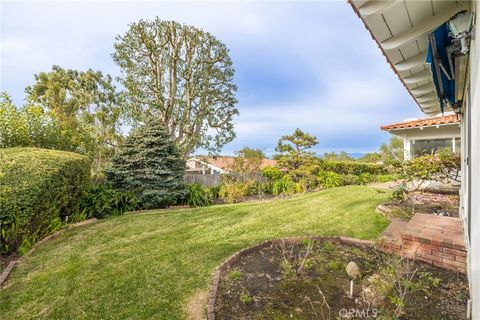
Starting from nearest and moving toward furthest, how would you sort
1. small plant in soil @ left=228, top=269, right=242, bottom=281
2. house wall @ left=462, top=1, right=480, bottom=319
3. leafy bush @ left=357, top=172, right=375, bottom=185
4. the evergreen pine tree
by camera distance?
1. house wall @ left=462, top=1, right=480, bottom=319
2. small plant in soil @ left=228, top=269, right=242, bottom=281
3. the evergreen pine tree
4. leafy bush @ left=357, top=172, right=375, bottom=185

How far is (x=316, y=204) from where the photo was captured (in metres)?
8.20

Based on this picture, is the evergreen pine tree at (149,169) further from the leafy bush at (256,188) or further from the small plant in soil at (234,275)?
the small plant in soil at (234,275)

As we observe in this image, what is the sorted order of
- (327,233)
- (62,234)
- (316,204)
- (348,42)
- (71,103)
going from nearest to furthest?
1. (327,233)
2. (62,234)
3. (348,42)
4. (316,204)
5. (71,103)

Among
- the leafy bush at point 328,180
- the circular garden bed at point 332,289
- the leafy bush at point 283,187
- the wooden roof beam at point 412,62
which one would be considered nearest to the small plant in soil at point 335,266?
the circular garden bed at point 332,289

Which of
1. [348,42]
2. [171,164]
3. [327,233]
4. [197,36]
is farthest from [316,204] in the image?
[197,36]

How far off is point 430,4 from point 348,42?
6.41m

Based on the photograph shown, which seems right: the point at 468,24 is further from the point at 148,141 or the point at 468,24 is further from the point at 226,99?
the point at 226,99

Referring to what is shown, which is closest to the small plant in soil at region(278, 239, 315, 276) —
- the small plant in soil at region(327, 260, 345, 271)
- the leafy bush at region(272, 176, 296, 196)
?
the small plant in soil at region(327, 260, 345, 271)

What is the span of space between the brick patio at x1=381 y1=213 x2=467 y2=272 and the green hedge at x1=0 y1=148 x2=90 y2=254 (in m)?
6.56

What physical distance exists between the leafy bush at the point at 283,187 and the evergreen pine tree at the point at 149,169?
5507 millimetres

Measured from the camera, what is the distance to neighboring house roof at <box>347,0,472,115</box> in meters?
1.92

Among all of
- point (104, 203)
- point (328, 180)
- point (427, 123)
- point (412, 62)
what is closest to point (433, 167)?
point (427, 123)

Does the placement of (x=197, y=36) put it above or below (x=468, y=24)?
→ above

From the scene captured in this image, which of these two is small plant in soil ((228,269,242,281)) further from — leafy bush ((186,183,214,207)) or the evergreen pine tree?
leafy bush ((186,183,214,207))
